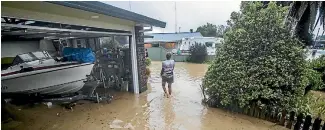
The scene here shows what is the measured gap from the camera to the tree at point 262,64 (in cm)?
680

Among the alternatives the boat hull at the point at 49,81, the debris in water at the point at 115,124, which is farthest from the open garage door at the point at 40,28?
the debris in water at the point at 115,124

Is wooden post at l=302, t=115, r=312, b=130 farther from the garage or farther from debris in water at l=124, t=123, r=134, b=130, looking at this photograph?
the garage

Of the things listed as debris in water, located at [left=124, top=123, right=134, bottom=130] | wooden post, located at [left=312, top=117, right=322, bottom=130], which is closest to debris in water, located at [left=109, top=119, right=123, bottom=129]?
debris in water, located at [left=124, top=123, right=134, bottom=130]

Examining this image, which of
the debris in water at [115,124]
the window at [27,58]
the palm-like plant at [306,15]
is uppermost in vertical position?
the palm-like plant at [306,15]

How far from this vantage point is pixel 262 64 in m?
6.95

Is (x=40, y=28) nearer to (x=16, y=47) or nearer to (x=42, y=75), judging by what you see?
(x=42, y=75)

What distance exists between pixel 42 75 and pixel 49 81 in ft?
1.09

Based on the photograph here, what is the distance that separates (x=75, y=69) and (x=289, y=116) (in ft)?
20.4

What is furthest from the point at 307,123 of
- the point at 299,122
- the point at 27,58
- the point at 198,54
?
the point at 198,54

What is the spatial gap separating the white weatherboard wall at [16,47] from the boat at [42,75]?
91.8 inches

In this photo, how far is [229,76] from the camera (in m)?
7.19

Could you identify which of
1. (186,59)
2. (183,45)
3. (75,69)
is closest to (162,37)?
(183,45)

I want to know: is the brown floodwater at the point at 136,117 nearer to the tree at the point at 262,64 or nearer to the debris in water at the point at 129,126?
the debris in water at the point at 129,126

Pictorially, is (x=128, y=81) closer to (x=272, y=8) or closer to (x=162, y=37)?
(x=272, y=8)
